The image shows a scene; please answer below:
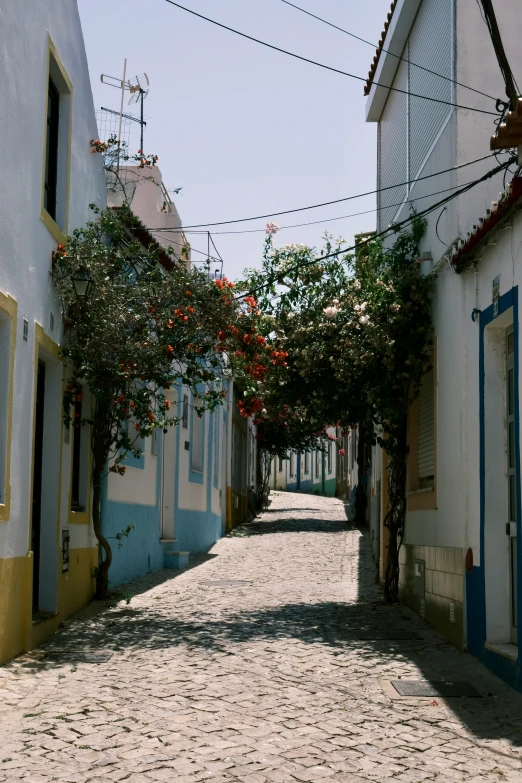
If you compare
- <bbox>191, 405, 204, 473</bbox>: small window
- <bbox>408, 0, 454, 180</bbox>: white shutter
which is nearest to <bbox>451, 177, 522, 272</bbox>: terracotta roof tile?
<bbox>408, 0, 454, 180</bbox>: white shutter

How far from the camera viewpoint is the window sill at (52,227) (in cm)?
898

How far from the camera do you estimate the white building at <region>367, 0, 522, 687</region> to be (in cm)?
802

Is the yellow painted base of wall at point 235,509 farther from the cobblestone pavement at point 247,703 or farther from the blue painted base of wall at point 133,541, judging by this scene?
the cobblestone pavement at point 247,703

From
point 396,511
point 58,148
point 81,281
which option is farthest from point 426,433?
point 58,148

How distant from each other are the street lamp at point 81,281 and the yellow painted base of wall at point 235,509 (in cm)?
1479

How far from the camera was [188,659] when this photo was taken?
8078 millimetres

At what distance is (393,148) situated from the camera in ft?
47.6

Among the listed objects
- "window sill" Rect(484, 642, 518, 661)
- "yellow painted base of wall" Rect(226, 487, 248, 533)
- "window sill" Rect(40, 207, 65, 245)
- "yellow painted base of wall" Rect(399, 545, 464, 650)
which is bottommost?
"window sill" Rect(484, 642, 518, 661)

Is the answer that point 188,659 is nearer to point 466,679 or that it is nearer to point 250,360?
point 466,679

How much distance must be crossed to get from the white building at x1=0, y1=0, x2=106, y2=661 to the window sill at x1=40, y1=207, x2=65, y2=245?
0.01m

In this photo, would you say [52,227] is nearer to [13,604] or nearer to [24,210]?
[24,210]

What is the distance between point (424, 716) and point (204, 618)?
442cm

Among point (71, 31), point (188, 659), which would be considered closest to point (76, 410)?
point (188, 659)

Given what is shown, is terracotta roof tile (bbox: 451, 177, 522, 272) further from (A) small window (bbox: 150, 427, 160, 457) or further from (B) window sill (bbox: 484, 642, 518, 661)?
(A) small window (bbox: 150, 427, 160, 457)
